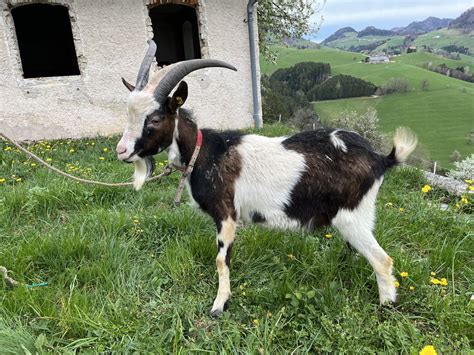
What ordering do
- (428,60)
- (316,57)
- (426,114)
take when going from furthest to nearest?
(316,57) → (428,60) → (426,114)

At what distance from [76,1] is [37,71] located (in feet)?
21.5

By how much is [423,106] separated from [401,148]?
6788 centimetres

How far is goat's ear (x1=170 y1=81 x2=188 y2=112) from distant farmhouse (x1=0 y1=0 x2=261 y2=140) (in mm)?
5369

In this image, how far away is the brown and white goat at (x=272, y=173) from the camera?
2.32 m

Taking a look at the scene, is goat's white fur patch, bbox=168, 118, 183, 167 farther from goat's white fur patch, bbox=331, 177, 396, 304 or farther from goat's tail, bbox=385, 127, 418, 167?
goat's tail, bbox=385, 127, 418, 167

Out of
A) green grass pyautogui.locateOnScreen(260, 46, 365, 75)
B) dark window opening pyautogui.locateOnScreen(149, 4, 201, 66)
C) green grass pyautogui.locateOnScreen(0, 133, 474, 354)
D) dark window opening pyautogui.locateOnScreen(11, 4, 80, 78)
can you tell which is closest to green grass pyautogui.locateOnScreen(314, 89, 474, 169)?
green grass pyautogui.locateOnScreen(260, 46, 365, 75)

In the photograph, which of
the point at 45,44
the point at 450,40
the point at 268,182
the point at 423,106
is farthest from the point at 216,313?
the point at 450,40

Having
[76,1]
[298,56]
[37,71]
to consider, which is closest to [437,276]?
[76,1]

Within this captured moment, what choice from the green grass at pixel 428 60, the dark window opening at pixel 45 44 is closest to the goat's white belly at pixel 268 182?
the dark window opening at pixel 45 44

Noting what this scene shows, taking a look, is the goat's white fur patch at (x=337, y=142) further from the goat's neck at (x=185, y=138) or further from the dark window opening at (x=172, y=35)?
the dark window opening at (x=172, y=35)

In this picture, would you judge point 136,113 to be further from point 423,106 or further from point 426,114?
point 423,106

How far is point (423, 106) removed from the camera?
201ft

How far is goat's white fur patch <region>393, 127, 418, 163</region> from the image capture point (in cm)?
244

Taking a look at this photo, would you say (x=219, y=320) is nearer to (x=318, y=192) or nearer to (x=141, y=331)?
(x=141, y=331)
